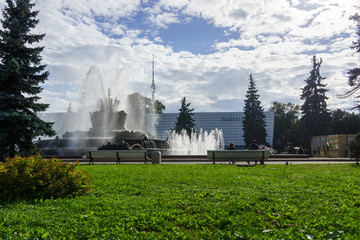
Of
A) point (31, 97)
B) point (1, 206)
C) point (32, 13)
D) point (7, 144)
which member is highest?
point (32, 13)

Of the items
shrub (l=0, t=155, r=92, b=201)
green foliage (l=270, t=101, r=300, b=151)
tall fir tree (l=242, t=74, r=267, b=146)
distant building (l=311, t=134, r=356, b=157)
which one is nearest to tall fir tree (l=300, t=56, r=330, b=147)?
tall fir tree (l=242, t=74, r=267, b=146)

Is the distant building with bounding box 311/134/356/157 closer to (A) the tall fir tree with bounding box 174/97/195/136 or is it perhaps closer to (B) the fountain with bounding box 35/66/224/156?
(B) the fountain with bounding box 35/66/224/156

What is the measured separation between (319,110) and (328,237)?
45990mm

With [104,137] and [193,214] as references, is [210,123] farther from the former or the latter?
[193,214]

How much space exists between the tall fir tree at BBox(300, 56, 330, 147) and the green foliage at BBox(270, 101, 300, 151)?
29.6 metres

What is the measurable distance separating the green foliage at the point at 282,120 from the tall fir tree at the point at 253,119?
29004mm

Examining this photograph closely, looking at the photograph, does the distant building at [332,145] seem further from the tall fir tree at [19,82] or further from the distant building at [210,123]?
the distant building at [210,123]

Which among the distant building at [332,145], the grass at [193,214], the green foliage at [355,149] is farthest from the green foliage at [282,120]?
the grass at [193,214]

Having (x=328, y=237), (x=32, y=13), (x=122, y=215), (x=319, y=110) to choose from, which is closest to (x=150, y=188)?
(x=122, y=215)

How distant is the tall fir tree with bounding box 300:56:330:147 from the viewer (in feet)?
151

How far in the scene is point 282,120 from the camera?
8062 cm

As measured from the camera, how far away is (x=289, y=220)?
489cm

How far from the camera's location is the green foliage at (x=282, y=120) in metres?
79.1

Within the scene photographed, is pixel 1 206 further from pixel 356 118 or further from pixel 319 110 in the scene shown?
pixel 356 118
